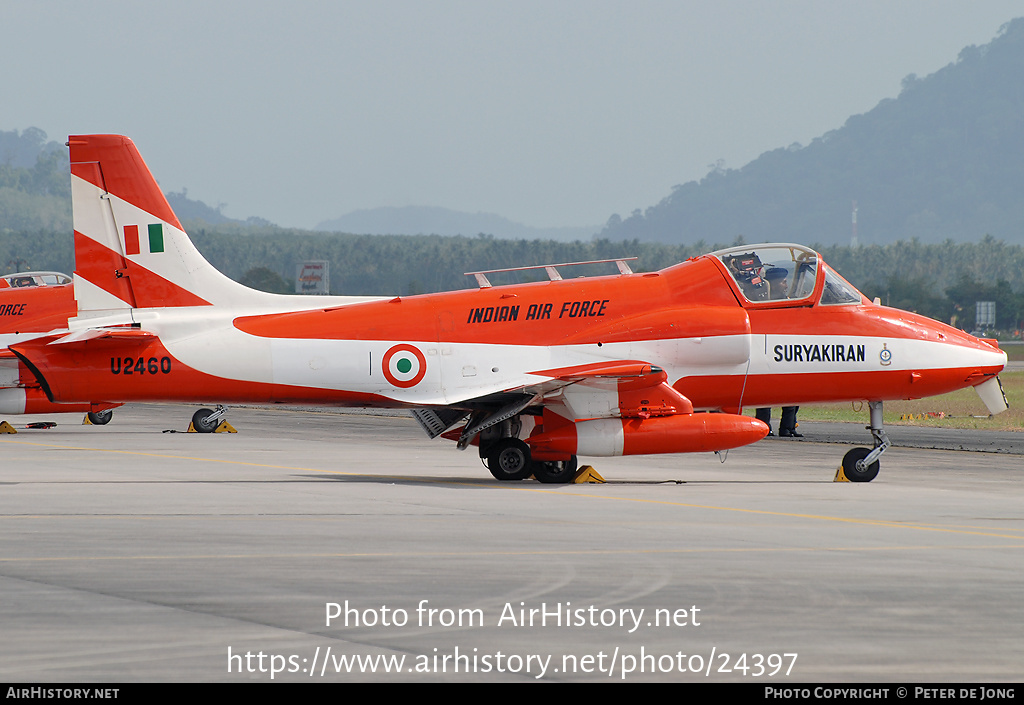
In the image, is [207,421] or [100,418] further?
[100,418]

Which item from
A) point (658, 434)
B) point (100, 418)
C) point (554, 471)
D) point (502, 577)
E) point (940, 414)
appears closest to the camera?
point (502, 577)

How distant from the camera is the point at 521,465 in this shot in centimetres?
1834

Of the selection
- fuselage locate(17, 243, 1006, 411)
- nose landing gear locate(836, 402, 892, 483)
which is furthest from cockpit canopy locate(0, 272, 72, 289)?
nose landing gear locate(836, 402, 892, 483)

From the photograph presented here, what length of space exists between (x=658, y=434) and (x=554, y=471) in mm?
1732

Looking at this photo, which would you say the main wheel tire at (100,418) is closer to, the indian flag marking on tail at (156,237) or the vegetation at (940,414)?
the indian flag marking on tail at (156,237)

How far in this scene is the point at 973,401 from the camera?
1909 inches

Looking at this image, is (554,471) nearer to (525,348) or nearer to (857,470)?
(525,348)

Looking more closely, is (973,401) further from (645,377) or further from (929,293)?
(929,293)

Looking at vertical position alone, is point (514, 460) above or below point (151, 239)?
below

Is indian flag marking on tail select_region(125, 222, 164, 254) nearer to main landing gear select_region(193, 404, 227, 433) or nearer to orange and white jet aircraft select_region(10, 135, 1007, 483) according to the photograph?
orange and white jet aircraft select_region(10, 135, 1007, 483)

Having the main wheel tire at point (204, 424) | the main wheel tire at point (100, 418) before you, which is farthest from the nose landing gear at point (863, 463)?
the main wheel tire at point (100, 418)

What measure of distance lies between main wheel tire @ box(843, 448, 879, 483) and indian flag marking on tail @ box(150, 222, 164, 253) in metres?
10.8

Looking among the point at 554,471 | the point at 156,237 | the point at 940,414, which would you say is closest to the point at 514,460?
the point at 554,471

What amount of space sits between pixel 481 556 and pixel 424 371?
7407 millimetres
